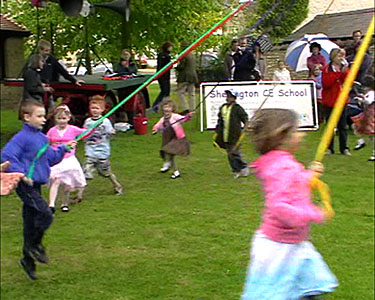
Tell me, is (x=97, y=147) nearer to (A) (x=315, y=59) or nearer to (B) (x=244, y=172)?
(B) (x=244, y=172)

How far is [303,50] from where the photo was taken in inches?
432

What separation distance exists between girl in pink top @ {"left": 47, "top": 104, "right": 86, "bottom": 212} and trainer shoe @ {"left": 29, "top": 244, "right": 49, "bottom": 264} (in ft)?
3.99

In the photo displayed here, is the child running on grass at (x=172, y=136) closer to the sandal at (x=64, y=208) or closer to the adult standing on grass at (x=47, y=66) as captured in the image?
the adult standing on grass at (x=47, y=66)

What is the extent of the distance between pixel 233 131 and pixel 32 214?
399 centimetres

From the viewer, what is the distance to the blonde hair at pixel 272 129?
9.91 ft

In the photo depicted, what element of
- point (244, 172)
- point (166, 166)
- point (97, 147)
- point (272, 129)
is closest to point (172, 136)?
point (166, 166)

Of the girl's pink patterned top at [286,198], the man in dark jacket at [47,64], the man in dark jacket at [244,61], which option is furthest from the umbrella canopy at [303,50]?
the girl's pink patterned top at [286,198]

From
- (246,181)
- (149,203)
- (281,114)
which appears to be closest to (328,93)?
(246,181)

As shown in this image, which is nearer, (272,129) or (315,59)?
(272,129)

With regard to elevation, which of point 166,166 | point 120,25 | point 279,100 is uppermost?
point 120,25

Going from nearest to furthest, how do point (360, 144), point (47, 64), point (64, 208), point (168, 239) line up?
1. point (168, 239)
2. point (64, 208)
3. point (47, 64)
4. point (360, 144)

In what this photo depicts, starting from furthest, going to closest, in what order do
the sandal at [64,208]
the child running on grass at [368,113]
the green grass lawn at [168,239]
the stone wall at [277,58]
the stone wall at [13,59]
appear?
1. the stone wall at [13,59]
2. the child running on grass at [368,113]
3. the stone wall at [277,58]
4. the sandal at [64,208]
5. the green grass lawn at [168,239]

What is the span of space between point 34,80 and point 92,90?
3.26m

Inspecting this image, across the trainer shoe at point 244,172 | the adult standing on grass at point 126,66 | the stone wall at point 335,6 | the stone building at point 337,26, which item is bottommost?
the trainer shoe at point 244,172
